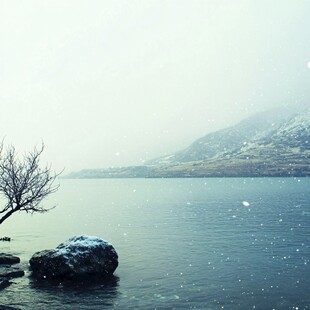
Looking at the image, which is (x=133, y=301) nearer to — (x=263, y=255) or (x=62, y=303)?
(x=62, y=303)

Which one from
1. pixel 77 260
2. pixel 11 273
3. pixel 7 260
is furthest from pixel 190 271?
pixel 7 260

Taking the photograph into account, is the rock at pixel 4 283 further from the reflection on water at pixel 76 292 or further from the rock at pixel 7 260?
the rock at pixel 7 260

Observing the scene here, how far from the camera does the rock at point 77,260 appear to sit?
101 feet

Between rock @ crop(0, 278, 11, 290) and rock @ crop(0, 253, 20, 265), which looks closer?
rock @ crop(0, 278, 11, 290)

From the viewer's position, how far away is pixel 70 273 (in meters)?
30.5

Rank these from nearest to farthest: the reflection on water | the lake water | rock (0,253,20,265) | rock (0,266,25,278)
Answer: the reflection on water < the lake water < rock (0,266,25,278) < rock (0,253,20,265)

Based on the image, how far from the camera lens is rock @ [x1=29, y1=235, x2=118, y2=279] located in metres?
30.7

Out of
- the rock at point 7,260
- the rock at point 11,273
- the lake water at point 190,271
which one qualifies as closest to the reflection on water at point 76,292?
the lake water at point 190,271

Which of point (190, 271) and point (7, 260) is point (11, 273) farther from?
point (190, 271)

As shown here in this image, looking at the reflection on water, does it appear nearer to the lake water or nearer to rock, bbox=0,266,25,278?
the lake water

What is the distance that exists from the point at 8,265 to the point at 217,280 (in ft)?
69.0

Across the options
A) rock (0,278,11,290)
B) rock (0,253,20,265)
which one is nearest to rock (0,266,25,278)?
rock (0,278,11,290)

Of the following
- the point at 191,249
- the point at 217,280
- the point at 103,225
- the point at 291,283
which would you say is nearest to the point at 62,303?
the point at 217,280

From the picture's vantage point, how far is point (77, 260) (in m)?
31.1
